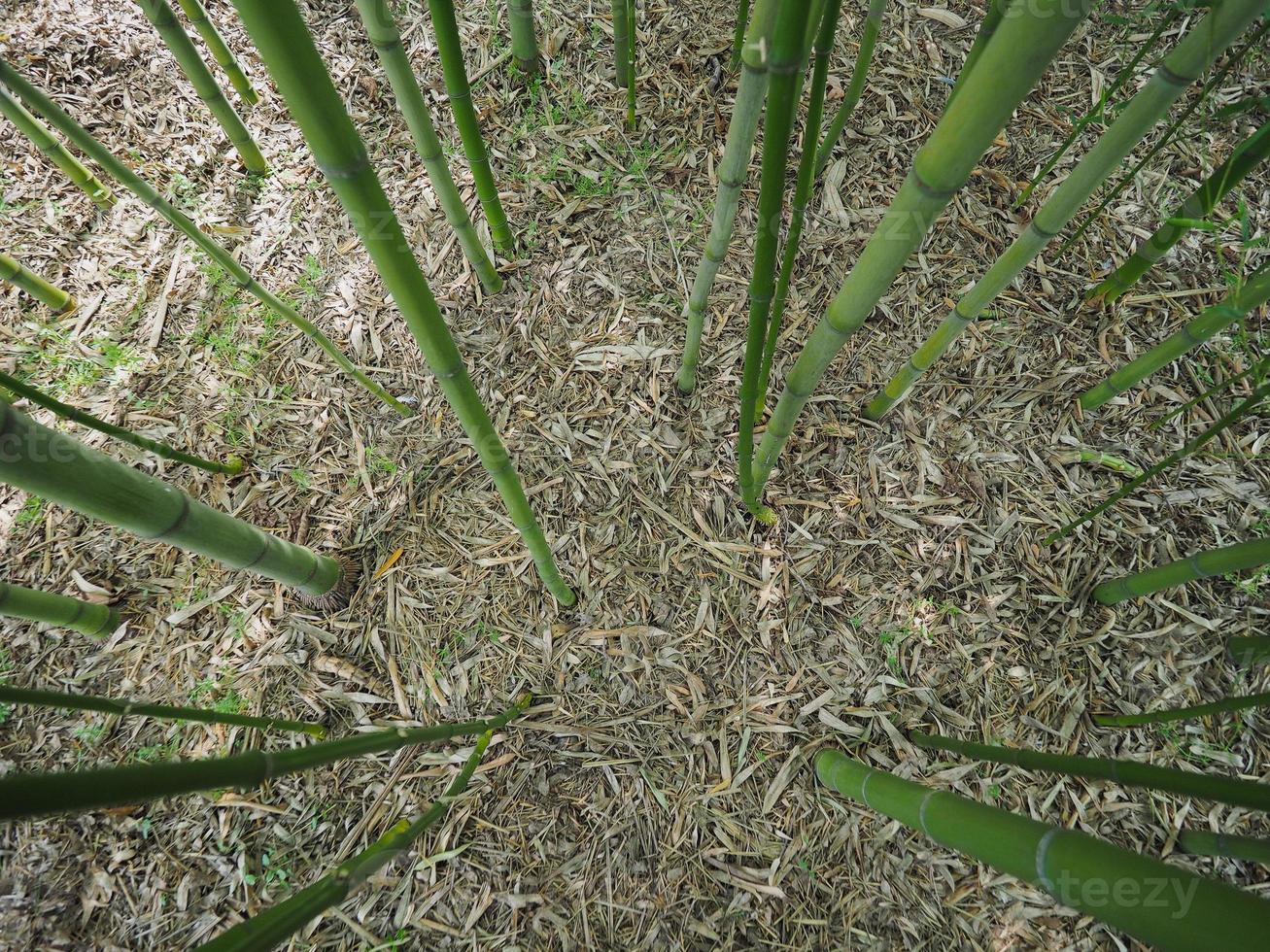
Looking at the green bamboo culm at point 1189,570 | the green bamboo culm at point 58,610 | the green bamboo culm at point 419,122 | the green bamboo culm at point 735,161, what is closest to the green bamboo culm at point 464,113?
the green bamboo culm at point 419,122

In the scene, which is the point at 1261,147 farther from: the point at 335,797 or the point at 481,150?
the point at 335,797

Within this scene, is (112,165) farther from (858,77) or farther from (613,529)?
(858,77)

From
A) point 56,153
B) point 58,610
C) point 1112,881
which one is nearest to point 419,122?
point 56,153

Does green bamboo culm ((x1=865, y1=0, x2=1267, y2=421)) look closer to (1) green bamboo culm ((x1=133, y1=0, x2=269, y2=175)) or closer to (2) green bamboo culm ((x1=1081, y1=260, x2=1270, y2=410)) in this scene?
(2) green bamboo culm ((x1=1081, y1=260, x2=1270, y2=410))

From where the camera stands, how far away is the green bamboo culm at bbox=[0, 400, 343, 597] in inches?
25.1

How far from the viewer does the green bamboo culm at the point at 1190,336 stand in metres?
1.02

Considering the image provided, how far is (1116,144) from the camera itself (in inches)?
37.3

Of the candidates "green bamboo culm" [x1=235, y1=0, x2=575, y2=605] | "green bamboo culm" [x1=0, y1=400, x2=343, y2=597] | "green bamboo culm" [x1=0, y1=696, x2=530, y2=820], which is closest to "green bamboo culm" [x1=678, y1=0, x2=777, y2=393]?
"green bamboo culm" [x1=235, y1=0, x2=575, y2=605]

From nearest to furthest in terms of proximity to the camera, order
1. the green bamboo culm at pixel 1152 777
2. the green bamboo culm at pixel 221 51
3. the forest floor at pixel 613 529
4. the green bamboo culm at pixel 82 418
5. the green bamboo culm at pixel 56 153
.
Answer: the green bamboo culm at pixel 1152 777 → the green bamboo culm at pixel 82 418 → the forest floor at pixel 613 529 → the green bamboo culm at pixel 56 153 → the green bamboo culm at pixel 221 51

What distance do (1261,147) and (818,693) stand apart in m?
1.13

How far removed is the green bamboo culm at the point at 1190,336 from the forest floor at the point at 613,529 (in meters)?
0.08

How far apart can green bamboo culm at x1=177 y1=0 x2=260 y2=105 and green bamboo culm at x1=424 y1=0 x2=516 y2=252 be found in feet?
2.06

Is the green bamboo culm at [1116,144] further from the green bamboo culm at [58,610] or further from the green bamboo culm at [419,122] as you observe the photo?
the green bamboo culm at [58,610]

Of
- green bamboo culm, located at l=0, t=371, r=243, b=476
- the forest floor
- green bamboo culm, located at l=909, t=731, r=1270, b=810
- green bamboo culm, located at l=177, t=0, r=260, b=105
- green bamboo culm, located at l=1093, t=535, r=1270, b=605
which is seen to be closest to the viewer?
green bamboo culm, located at l=909, t=731, r=1270, b=810
